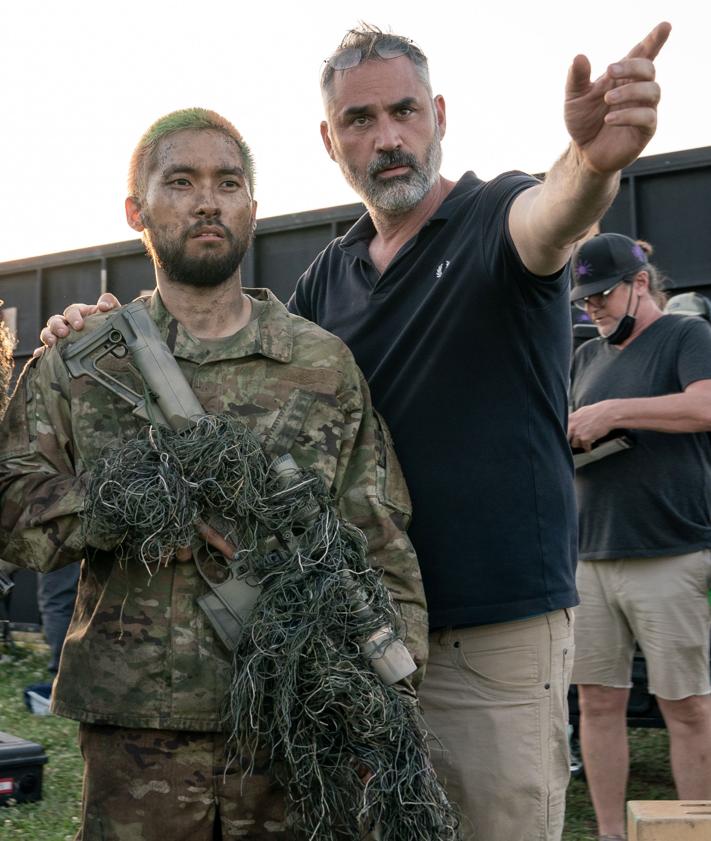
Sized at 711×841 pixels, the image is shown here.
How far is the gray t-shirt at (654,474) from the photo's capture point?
15.2 ft

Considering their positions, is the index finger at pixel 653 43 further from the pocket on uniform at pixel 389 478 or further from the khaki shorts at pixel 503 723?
the khaki shorts at pixel 503 723

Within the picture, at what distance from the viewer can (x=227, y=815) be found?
96.5 inches

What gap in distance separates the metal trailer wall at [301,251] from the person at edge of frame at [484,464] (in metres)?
4.09

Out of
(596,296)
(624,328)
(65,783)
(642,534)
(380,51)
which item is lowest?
(65,783)

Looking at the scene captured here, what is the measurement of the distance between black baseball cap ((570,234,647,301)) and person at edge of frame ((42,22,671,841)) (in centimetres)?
203

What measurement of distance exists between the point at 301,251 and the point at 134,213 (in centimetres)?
593

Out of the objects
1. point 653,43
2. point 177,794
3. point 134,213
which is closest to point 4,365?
point 134,213

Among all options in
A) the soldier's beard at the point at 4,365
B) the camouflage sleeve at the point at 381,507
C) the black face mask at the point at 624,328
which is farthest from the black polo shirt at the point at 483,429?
the black face mask at the point at 624,328

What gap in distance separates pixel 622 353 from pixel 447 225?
2.17 m

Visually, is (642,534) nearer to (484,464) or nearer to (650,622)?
(650,622)

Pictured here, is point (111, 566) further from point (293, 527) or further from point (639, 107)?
point (639, 107)

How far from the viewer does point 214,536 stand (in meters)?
2.49

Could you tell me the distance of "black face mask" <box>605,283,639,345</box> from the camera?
4844 mm

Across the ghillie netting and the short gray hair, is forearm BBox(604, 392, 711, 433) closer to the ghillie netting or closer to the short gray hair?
the short gray hair
